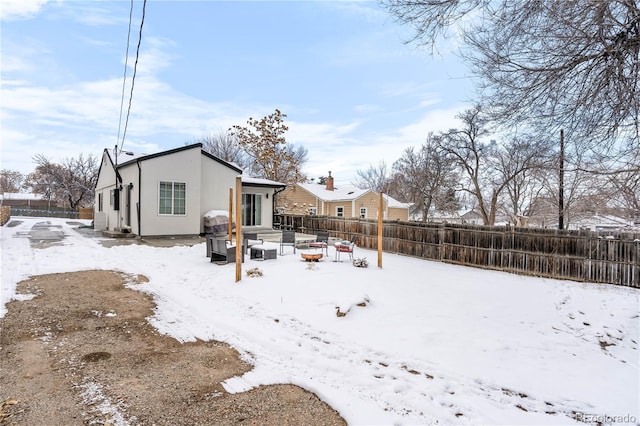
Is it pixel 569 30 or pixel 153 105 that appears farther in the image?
pixel 153 105

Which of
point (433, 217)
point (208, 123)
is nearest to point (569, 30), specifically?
point (433, 217)

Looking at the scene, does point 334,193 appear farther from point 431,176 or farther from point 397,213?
point 431,176

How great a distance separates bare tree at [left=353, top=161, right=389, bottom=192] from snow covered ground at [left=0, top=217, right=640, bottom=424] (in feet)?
119

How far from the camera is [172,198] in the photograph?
13.9m

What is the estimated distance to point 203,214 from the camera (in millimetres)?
15156

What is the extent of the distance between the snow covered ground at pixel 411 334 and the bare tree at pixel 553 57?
314 cm

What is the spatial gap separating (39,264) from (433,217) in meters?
28.0

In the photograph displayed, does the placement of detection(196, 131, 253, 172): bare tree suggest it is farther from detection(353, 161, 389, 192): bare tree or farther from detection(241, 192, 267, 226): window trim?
detection(241, 192, 267, 226): window trim

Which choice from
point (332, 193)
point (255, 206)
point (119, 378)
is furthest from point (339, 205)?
point (119, 378)

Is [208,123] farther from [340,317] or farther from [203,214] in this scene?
[340,317]

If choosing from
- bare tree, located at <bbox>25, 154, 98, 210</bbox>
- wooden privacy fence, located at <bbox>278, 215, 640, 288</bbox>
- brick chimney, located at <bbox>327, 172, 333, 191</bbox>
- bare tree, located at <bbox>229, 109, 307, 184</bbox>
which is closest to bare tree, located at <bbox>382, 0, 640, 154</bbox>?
wooden privacy fence, located at <bbox>278, 215, 640, 288</bbox>

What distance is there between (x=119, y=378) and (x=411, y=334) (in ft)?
12.1

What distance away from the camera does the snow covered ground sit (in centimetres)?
Result: 326

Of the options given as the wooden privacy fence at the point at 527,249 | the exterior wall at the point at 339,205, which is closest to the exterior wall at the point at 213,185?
the wooden privacy fence at the point at 527,249
